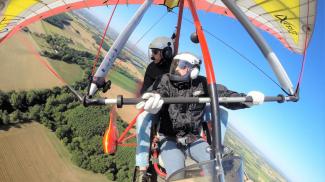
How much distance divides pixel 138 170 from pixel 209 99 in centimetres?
204

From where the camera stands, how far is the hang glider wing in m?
Result: 8.28

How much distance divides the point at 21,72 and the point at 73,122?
2390 cm

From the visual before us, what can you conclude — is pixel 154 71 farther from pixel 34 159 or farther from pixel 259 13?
pixel 34 159

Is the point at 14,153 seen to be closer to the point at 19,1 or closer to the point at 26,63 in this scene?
the point at 26,63

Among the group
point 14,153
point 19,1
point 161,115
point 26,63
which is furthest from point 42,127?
point 161,115

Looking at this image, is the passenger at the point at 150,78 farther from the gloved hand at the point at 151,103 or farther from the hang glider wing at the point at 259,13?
the hang glider wing at the point at 259,13

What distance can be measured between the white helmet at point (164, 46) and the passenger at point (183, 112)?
84cm

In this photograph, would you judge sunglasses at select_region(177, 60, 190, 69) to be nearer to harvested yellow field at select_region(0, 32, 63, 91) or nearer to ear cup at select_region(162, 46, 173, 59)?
ear cup at select_region(162, 46, 173, 59)

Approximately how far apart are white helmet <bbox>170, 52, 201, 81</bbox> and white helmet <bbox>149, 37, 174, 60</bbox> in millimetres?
916

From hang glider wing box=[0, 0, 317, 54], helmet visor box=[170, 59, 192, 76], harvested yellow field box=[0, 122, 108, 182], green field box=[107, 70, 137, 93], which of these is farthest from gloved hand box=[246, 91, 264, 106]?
green field box=[107, 70, 137, 93]

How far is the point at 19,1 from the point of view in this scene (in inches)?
325

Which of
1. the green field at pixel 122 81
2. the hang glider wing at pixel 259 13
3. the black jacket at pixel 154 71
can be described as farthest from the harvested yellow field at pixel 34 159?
the black jacket at pixel 154 71

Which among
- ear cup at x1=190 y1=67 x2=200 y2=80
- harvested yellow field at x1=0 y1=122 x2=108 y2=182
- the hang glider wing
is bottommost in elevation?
harvested yellow field at x1=0 y1=122 x2=108 y2=182

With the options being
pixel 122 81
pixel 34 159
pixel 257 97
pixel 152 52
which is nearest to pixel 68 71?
pixel 122 81
